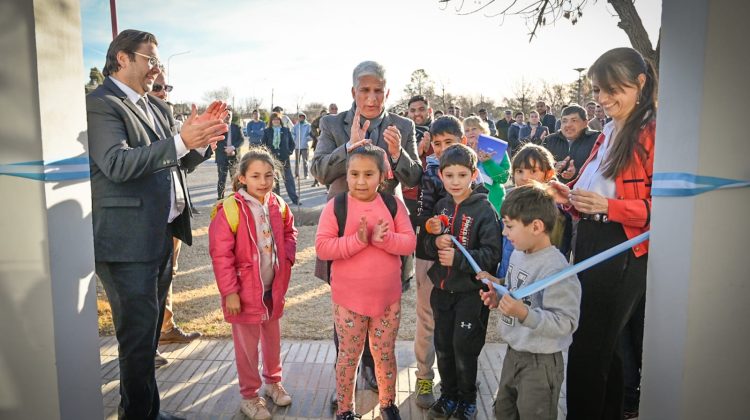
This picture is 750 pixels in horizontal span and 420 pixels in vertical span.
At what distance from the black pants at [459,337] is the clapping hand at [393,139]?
88cm

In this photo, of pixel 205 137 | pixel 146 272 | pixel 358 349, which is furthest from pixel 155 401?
pixel 205 137

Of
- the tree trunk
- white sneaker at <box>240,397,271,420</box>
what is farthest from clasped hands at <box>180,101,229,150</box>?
the tree trunk

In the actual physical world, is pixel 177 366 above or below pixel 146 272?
below

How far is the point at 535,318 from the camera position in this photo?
6.97 ft

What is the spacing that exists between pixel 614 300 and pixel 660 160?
941 millimetres

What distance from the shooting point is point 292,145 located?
13555 millimetres

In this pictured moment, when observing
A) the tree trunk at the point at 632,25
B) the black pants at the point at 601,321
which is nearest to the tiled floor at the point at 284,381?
the black pants at the point at 601,321

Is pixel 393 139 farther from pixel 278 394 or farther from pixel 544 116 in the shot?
pixel 544 116

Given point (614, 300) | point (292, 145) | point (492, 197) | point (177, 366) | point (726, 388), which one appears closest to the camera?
point (726, 388)

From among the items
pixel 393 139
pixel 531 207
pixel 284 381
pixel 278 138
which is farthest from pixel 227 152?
pixel 531 207

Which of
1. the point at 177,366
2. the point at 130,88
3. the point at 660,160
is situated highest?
the point at 130,88

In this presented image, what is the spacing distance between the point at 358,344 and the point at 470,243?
2.86 feet

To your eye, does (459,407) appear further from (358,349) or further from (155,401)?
(155,401)

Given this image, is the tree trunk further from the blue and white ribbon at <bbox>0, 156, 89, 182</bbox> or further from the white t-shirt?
the blue and white ribbon at <bbox>0, 156, 89, 182</bbox>
